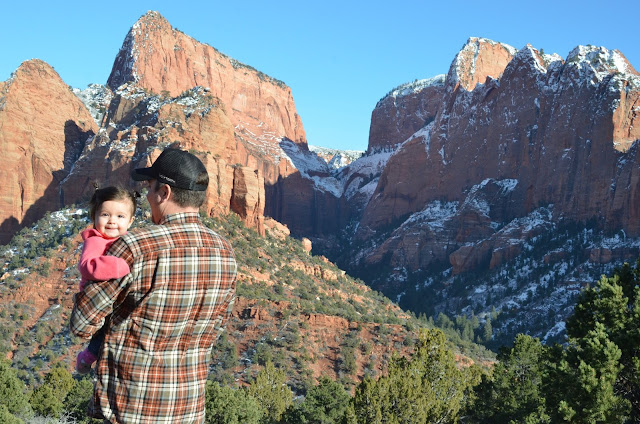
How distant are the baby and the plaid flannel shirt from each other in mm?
92

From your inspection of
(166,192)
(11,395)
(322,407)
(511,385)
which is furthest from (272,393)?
(166,192)

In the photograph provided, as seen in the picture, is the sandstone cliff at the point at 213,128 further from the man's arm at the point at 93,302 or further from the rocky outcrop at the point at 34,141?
the man's arm at the point at 93,302

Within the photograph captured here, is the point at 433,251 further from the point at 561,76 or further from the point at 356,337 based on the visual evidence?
the point at 356,337

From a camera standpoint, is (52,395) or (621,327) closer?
(621,327)

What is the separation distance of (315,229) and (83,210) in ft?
255

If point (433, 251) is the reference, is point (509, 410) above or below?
below

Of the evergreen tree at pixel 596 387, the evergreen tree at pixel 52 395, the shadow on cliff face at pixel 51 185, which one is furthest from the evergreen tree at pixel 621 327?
the shadow on cliff face at pixel 51 185

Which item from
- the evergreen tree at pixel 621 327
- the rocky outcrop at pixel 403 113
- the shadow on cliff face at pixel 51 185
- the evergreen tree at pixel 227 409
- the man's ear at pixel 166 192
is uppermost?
the rocky outcrop at pixel 403 113

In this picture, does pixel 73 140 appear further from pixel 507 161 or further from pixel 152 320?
pixel 152 320

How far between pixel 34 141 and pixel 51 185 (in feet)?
20.5

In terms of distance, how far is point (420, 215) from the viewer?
132m

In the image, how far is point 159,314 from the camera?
14.2 ft

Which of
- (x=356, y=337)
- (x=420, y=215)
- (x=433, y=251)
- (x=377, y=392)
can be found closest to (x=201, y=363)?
(x=377, y=392)

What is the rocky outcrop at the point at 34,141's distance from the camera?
275ft
